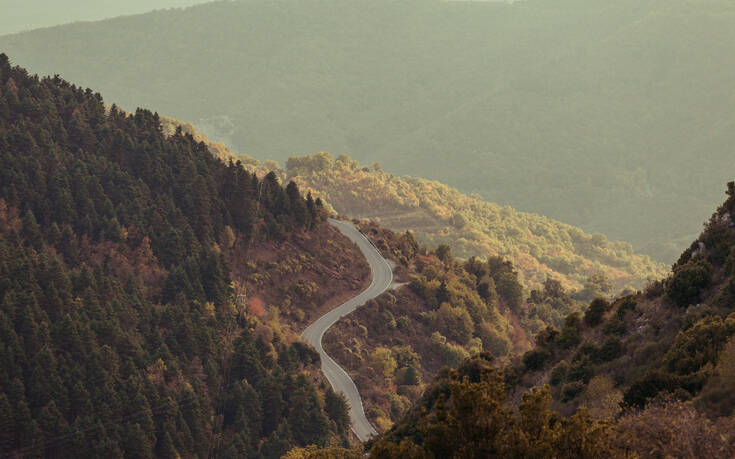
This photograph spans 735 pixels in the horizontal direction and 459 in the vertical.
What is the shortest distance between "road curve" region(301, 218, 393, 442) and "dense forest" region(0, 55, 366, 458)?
3.17 m

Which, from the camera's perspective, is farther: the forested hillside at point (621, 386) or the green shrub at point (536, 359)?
the green shrub at point (536, 359)

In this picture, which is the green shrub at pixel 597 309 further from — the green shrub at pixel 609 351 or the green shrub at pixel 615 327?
the green shrub at pixel 609 351

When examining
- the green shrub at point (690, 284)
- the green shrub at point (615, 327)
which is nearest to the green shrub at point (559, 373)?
the green shrub at point (615, 327)

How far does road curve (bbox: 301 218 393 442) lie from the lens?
3287 inches

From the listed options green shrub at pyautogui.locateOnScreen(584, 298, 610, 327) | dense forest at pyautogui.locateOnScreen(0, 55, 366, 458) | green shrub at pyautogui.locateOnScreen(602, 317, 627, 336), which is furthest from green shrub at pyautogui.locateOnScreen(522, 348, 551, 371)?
dense forest at pyautogui.locateOnScreen(0, 55, 366, 458)

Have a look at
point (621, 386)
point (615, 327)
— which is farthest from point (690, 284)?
point (621, 386)

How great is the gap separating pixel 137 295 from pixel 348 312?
27323mm

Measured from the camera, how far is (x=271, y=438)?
7388cm

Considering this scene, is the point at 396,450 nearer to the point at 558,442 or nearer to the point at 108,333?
the point at 558,442

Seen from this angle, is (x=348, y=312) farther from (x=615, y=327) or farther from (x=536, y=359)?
(x=615, y=327)

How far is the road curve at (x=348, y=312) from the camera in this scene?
274 ft

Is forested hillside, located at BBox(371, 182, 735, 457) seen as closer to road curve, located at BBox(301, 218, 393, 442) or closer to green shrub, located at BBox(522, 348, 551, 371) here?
green shrub, located at BBox(522, 348, 551, 371)

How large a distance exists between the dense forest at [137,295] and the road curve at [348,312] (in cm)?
317

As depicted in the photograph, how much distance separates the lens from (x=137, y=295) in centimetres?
8475
